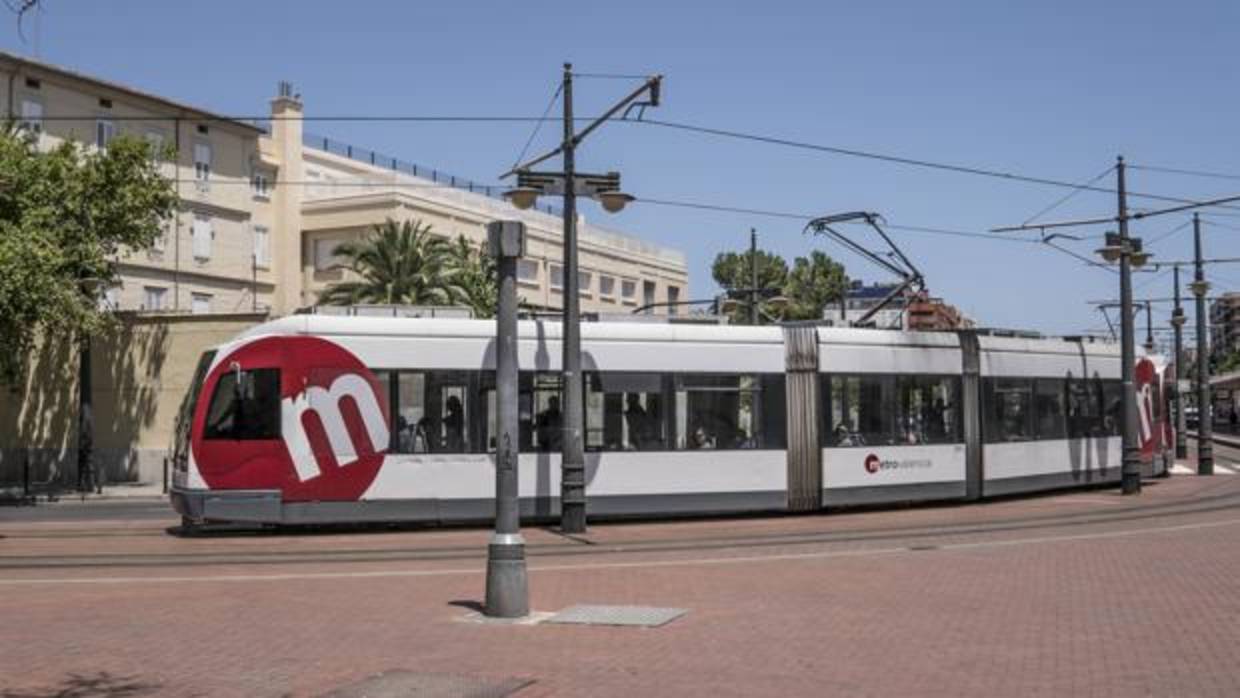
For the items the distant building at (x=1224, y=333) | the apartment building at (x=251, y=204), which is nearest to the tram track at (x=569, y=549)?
the apartment building at (x=251, y=204)

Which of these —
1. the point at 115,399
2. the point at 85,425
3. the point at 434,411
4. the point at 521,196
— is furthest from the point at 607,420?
the point at 115,399

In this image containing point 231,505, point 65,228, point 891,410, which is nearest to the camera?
point 231,505

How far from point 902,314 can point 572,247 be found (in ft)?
36.8

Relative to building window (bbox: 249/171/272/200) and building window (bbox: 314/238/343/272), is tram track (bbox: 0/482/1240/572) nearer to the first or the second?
building window (bbox: 249/171/272/200)

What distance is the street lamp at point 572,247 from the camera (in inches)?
738

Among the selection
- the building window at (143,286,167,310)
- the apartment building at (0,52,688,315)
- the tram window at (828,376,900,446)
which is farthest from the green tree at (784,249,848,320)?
the tram window at (828,376,900,446)

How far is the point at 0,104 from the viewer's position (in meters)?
45.2

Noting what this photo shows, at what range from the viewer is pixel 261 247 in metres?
57.9

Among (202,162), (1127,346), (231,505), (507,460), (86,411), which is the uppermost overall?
(202,162)

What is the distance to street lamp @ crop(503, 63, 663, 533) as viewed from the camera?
1873cm

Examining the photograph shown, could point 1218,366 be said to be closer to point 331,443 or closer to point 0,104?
point 0,104

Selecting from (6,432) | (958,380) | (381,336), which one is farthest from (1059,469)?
(6,432)

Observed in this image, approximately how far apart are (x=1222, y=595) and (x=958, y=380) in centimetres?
1179

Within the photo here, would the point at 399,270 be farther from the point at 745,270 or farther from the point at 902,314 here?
the point at 745,270
